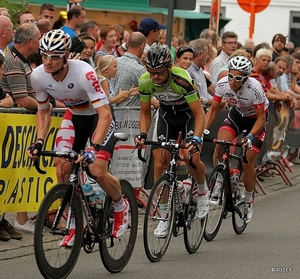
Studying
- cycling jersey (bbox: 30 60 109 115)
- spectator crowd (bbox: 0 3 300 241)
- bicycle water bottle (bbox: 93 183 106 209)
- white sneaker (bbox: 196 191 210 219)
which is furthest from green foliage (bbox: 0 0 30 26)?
bicycle water bottle (bbox: 93 183 106 209)

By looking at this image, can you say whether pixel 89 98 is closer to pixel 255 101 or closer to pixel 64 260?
pixel 64 260

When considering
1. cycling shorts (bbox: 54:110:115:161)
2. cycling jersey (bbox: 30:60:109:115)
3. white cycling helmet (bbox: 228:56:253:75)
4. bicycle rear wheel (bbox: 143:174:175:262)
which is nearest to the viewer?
cycling jersey (bbox: 30:60:109:115)

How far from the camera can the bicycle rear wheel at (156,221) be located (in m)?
9.07

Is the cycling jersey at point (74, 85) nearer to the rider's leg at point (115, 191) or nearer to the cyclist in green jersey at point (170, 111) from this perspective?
the rider's leg at point (115, 191)

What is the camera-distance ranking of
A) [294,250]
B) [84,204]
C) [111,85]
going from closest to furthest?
[84,204], [294,250], [111,85]

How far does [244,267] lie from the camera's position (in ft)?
29.7

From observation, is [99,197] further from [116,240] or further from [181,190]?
[181,190]

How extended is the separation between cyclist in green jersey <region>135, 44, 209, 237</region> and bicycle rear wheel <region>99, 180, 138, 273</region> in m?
0.44

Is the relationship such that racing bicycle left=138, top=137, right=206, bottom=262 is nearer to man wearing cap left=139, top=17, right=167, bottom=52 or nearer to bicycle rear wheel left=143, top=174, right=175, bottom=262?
bicycle rear wheel left=143, top=174, right=175, bottom=262

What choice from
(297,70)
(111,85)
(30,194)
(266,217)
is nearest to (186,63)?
(111,85)

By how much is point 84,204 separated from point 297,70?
12.0 m

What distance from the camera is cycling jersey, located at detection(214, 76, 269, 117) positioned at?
36.6 feet

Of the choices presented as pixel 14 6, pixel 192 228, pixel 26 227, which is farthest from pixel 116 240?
pixel 14 6

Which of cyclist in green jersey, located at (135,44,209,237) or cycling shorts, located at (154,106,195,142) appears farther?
cycling shorts, located at (154,106,195,142)
